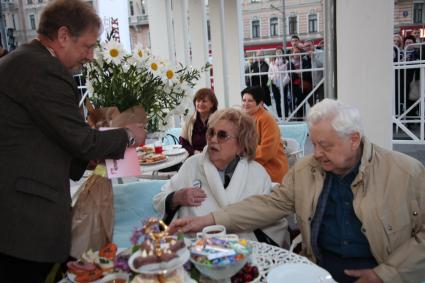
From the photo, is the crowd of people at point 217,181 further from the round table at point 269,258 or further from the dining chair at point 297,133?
the dining chair at point 297,133

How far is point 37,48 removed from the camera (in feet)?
4.70

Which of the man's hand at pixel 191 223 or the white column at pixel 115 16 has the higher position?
the white column at pixel 115 16

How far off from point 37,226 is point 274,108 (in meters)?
8.50

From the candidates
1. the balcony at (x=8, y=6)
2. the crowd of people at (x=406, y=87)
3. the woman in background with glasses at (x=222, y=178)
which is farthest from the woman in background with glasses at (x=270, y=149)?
the crowd of people at (x=406, y=87)

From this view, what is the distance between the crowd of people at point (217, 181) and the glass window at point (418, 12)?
135 ft

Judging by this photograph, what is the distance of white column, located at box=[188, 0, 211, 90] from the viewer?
7016 mm

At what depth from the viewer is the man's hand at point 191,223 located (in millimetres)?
1804

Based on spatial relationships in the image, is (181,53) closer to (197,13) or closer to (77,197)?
(197,13)

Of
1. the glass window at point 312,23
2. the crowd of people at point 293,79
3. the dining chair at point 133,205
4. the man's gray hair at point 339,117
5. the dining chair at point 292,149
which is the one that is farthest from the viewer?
the glass window at point 312,23

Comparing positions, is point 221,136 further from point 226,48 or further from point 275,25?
point 275,25

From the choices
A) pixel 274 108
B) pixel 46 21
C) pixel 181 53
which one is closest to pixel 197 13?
pixel 181 53

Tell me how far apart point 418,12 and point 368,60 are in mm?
40216

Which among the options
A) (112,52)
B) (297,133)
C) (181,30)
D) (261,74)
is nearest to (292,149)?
(297,133)

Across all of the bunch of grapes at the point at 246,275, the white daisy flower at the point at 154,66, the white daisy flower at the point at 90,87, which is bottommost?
the bunch of grapes at the point at 246,275
